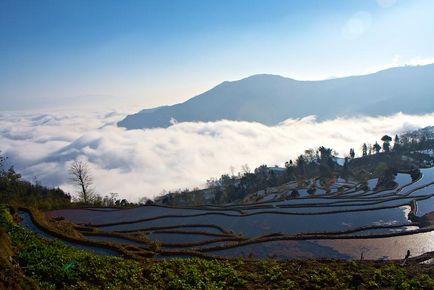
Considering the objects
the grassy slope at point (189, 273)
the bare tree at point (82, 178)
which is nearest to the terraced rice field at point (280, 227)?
the grassy slope at point (189, 273)

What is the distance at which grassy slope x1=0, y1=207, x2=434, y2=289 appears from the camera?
15.8 metres

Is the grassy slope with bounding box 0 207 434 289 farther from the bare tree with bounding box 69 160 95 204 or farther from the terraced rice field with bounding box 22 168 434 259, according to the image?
the bare tree with bounding box 69 160 95 204

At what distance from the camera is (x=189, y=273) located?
1969 cm

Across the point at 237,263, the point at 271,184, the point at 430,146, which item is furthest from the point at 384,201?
the point at 430,146

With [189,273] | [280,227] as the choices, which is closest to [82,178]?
[280,227]

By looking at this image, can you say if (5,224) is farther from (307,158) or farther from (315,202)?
(307,158)

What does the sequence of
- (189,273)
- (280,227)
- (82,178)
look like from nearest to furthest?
1. (189,273)
2. (280,227)
3. (82,178)

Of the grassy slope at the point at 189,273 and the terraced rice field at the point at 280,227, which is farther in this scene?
the terraced rice field at the point at 280,227

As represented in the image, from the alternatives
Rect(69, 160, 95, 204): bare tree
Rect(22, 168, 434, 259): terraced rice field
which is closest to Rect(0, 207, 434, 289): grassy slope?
Rect(22, 168, 434, 259): terraced rice field

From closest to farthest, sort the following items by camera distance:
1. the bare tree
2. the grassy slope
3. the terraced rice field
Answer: the grassy slope → the terraced rice field → the bare tree

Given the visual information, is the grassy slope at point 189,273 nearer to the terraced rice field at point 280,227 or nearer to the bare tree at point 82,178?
the terraced rice field at point 280,227

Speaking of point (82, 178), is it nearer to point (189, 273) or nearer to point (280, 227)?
point (280, 227)

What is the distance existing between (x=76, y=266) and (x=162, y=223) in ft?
79.6

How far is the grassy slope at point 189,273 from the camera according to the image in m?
15.8
